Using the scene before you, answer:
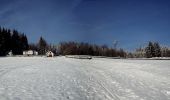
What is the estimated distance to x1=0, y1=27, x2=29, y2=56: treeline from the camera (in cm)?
13462

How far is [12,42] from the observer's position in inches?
5787

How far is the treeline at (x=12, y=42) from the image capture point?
135 meters

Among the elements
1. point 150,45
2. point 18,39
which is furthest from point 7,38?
point 150,45

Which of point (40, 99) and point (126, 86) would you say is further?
point (126, 86)

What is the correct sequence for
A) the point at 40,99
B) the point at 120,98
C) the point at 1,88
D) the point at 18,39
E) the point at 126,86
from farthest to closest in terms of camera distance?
1. the point at 18,39
2. the point at 126,86
3. the point at 1,88
4. the point at 120,98
5. the point at 40,99

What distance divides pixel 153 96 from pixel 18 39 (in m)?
149

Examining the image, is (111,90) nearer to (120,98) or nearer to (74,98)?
(120,98)

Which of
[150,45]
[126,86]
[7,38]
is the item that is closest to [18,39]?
[7,38]

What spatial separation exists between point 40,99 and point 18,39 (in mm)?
149318

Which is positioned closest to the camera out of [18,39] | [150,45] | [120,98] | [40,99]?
[40,99]

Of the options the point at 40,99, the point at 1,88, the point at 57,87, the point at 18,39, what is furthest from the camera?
the point at 18,39

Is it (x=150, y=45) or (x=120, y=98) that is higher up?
(x=150, y=45)

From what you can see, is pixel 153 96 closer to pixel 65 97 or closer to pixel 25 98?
pixel 65 97

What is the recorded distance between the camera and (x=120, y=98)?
1413cm
